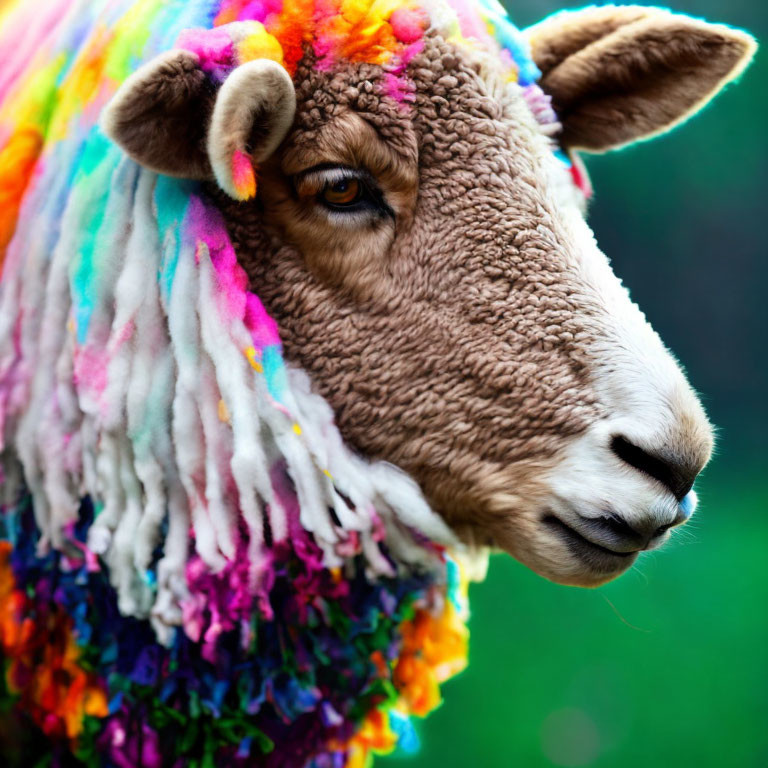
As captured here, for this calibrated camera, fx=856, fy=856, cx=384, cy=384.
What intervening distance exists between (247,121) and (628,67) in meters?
0.75

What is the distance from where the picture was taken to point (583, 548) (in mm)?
1170

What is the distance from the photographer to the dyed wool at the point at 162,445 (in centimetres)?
118

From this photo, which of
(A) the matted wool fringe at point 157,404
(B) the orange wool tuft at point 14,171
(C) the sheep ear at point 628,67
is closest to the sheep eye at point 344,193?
(A) the matted wool fringe at point 157,404

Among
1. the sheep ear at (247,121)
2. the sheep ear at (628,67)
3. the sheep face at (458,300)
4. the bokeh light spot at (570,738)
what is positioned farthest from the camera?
the bokeh light spot at (570,738)

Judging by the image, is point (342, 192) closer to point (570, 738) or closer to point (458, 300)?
point (458, 300)

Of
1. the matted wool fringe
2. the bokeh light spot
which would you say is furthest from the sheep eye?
the bokeh light spot

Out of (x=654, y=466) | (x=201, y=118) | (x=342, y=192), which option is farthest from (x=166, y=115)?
(x=654, y=466)

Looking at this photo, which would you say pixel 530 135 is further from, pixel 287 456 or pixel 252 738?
pixel 252 738

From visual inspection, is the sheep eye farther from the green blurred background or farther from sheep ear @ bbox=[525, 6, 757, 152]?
the green blurred background

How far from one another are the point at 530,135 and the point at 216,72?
1.49ft

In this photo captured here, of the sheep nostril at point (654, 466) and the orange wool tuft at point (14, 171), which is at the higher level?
the orange wool tuft at point (14, 171)

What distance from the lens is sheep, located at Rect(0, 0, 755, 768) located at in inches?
45.6

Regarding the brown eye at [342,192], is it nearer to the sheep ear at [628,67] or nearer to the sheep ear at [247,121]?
the sheep ear at [247,121]

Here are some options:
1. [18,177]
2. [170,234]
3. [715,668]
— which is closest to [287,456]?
[170,234]
